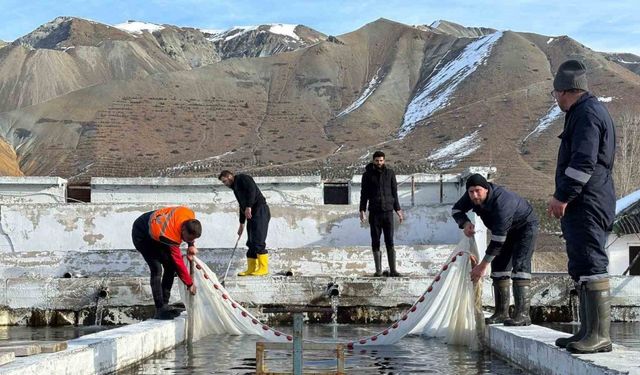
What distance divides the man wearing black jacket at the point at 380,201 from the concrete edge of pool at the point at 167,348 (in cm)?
363

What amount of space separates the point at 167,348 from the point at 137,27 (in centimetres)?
18715

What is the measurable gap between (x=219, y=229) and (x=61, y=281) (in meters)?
5.62

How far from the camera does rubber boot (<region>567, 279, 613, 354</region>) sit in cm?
590

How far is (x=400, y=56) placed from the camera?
141 meters

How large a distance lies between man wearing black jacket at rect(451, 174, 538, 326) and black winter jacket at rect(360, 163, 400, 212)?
360cm

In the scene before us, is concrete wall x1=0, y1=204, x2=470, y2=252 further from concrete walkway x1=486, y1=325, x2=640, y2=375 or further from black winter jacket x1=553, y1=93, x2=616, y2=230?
black winter jacket x1=553, y1=93, x2=616, y2=230

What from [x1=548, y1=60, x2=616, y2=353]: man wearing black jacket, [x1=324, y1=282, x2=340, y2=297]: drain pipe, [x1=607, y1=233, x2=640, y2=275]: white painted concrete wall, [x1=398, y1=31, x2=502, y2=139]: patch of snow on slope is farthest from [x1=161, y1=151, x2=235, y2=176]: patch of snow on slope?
[x1=548, y1=60, x2=616, y2=353]: man wearing black jacket

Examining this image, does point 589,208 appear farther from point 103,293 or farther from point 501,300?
point 103,293

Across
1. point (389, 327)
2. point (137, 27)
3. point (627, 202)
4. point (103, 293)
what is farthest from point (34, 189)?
point (137, 27)

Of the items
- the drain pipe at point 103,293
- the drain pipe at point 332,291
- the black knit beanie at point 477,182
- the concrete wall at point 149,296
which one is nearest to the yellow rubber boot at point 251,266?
the concrete wall at point 149,296

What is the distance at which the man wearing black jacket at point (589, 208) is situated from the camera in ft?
19.1

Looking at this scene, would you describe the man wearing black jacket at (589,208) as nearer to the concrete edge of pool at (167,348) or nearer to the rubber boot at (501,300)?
the concrete edge of pool at (167,348)

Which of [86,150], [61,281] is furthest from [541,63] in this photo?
[61,281]

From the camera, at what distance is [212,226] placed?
693 inches
